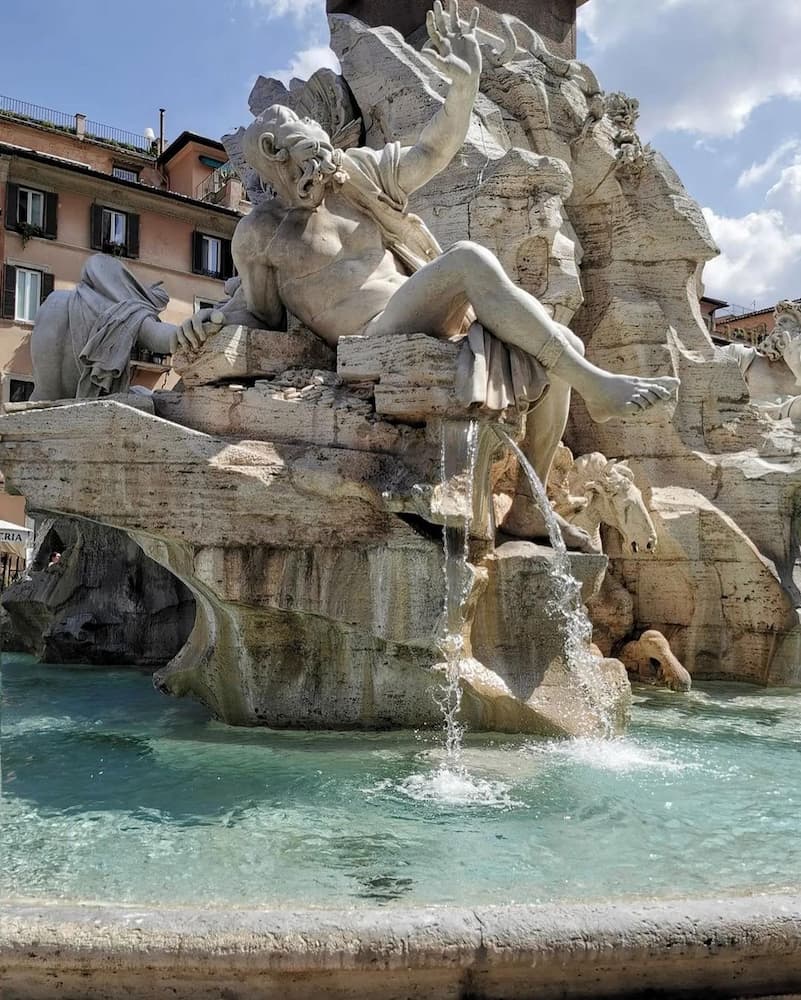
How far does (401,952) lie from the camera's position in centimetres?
223

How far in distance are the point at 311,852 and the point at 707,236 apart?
6385 millimetres

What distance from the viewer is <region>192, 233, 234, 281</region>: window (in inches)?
1064

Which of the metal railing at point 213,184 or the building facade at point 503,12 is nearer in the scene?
the building facade at point 503,12

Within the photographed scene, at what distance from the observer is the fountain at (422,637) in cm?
230

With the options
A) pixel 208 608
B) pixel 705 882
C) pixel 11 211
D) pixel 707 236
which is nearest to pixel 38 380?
pixel 208 608

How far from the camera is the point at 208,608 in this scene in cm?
498

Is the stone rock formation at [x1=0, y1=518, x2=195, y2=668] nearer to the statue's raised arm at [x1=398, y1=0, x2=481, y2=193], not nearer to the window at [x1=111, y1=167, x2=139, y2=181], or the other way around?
the statue's raised arm at [x1=398, y1=0, x2=481, y2=193]

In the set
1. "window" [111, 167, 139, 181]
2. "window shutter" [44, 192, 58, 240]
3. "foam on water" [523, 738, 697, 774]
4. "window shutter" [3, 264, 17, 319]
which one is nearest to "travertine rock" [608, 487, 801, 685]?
"foam on water" [523, 738, 697, 774]

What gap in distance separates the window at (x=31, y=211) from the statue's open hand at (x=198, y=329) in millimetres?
20924

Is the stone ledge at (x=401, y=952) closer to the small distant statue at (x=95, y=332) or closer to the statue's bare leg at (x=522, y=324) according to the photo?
the statue's bare leg at (x=522, y=324)

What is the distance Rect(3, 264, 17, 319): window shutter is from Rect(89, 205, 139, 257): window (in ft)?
7.10

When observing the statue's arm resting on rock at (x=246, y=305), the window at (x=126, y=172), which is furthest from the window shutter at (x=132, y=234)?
the statue's arm resting on rock at (x=246, y=305)

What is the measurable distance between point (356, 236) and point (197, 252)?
23043 millimetres

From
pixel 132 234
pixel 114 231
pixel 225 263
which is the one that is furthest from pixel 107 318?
pixel 225 263
